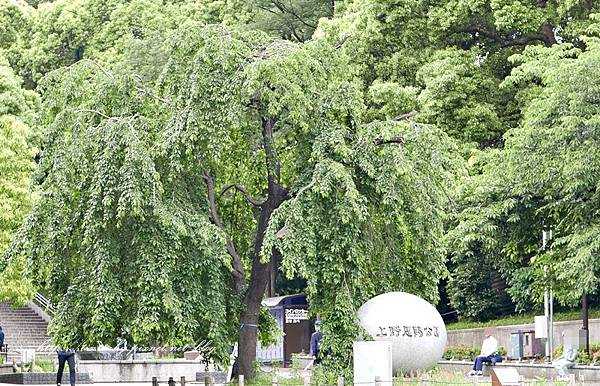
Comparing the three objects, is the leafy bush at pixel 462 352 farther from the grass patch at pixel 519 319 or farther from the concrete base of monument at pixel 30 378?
the concrete base of monument at pixel 30 378

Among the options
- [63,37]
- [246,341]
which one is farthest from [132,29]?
[246,341]

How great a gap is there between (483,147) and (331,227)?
21089mm

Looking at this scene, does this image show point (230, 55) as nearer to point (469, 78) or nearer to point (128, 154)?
point (128, 154)

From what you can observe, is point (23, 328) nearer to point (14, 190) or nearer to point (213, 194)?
point (14, 190)

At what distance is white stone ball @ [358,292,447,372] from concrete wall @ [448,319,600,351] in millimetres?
15202

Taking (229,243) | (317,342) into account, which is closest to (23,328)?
(229,243)

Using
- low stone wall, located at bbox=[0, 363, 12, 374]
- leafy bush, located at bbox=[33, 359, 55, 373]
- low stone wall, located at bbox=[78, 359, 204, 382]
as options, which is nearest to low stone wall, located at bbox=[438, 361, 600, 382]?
low stone wall, located at bbox=[78, 359, 204, 382]

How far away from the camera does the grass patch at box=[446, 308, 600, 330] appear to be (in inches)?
1610

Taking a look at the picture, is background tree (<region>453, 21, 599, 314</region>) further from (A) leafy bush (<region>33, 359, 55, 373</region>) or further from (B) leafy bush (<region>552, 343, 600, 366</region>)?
(A) leafy bush (<region>33, 359, 55, 373</region>)

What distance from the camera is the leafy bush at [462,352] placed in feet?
133

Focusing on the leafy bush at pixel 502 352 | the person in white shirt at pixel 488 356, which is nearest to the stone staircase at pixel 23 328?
the leafy bush at pixel 502 352

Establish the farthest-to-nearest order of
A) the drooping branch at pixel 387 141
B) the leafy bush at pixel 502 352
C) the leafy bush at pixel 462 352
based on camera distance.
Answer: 1. the leafy bush at pixel 462 352
2. the leafy bush at pixel 502 352
3. the drooping branch at pixel 387 141

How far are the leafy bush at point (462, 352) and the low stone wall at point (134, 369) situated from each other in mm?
9089

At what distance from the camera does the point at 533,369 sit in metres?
35.1
